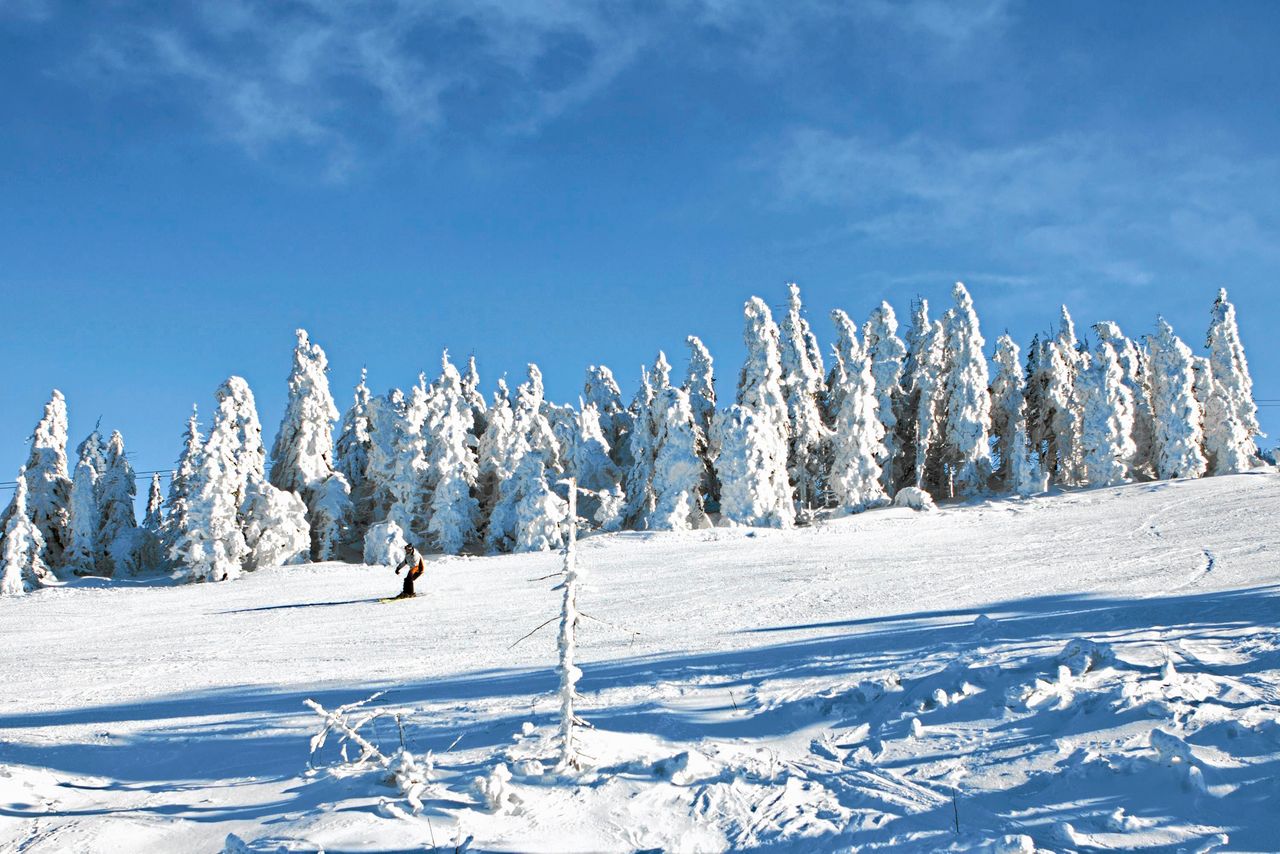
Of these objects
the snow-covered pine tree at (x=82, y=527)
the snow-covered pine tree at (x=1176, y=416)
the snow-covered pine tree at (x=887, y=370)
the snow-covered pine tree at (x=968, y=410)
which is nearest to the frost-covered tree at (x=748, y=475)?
the snow-covered pine tree at (x=887, y=370)

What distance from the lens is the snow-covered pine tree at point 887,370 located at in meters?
47.3

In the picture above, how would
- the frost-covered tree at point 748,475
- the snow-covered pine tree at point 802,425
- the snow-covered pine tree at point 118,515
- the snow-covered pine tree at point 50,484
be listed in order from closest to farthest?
the frost-covered tree at point 748,475 → the snow-covered pine tree at point 50,484 → the snow-covered pine tree at point 118,515 → the snow-covered pine tree at point 802,425

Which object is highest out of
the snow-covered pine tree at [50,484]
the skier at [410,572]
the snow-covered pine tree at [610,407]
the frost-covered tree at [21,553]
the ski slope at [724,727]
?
the snow-covered pine tree at [610,407]

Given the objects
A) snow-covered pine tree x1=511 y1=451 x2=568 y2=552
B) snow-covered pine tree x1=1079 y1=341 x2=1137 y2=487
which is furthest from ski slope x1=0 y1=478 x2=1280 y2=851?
snow-covered pine tree x1=1079 y1=341 x2=1137 y2=487

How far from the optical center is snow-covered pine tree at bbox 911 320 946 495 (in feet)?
155

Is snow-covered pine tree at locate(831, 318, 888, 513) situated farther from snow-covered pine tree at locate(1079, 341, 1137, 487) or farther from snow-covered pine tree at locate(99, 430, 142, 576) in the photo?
snow-covered pine tree at locate(99, 430, 142, 576)

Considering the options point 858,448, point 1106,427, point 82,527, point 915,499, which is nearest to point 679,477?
point 858,448

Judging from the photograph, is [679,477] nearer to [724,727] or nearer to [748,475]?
[748,475]

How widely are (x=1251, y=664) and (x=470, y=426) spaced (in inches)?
1584

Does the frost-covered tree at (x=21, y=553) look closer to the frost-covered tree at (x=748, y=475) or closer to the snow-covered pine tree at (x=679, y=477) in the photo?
the snow-covered pine tree at (x=679, y=477)

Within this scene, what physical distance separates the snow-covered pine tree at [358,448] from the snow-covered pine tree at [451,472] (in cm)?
611

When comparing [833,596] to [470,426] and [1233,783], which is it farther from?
[470,426]

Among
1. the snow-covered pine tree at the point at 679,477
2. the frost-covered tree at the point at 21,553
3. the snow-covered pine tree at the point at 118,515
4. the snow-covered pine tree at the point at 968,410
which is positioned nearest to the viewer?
the frost-covered tree at the point at 21,553

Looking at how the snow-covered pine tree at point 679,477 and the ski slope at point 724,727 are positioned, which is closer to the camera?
the ski slope at point 724,727
